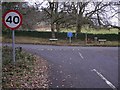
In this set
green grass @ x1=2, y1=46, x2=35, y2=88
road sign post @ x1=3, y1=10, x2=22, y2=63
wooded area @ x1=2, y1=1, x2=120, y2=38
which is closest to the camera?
green grass @ x1=2, y1=46, x2=35, y2=88

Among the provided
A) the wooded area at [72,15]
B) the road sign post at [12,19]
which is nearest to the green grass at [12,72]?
the road sign post at [12,19]

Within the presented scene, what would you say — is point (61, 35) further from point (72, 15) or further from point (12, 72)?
point (12, 72)

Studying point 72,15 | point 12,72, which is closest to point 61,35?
point 72,15

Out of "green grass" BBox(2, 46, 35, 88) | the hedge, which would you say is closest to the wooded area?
the hedge

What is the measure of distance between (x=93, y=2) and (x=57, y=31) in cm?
795

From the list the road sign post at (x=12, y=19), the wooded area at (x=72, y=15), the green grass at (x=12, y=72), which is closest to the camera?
the green grass at (x=12, y=72)

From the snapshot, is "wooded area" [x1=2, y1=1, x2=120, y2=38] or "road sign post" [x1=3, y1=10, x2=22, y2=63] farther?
"wooded area" [x1=2, y1=1, x2=120, y2=38]

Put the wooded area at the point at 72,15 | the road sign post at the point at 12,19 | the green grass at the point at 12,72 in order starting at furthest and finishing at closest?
1. the wooded area at the point at 72,15
2. the road sign post at the point at 12,19
3. the green grass at the point at 12,72

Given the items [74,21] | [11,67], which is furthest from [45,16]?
[11,67]

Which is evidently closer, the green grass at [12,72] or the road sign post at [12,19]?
the green grass at [12,72]

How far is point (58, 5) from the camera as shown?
4509 cm

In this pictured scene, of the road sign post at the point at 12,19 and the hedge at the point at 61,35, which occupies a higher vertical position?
the road sign post at the point at 12,19

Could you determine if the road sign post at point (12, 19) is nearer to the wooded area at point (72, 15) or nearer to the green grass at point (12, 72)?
the green grass at point (12, 72)

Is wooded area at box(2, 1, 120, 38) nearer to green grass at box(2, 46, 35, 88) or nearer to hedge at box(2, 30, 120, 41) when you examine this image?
hedge at box(2, 30, 120, 41)
